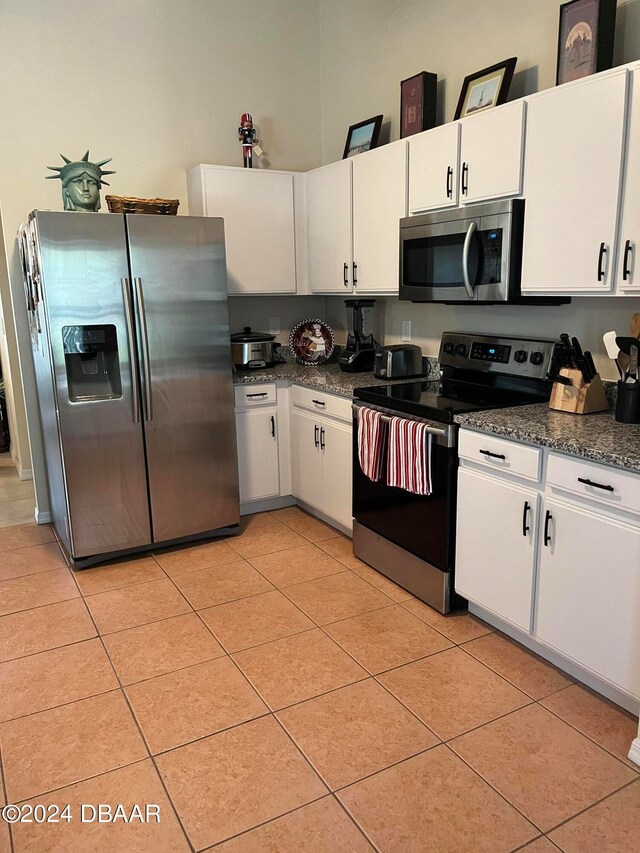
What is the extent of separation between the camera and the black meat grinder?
12.5ft

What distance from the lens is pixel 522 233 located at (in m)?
2.60

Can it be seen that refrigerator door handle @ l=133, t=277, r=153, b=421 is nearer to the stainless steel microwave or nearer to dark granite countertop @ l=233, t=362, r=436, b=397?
dark granite countertop @ l=233, t=362, r=436, b=397

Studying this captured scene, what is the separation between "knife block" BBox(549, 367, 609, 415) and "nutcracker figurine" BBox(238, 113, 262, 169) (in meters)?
2.54

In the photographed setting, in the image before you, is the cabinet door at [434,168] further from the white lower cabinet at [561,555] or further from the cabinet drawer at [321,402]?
the white lower cabinet at [561,555]

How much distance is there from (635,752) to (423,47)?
3.45 m

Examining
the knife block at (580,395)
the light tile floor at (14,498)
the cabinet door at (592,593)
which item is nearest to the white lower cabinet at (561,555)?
the cabinet door at (592,593)

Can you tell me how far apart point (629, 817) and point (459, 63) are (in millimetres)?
3280

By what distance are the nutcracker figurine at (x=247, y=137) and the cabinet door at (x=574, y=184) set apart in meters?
2.06

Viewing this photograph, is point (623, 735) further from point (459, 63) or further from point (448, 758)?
point (459, 63)

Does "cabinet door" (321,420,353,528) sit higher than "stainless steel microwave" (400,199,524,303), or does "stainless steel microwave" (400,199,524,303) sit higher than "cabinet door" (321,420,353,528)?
"stainless steel microwave" (400,199,524,303)

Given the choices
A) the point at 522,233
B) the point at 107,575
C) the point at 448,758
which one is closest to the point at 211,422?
the point at 107,575

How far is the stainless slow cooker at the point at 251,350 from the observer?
3924 mm

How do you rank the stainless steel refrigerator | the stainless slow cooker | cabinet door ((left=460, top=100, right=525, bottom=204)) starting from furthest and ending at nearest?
the stainless slow cooker < the stainless steel refrigerator < cabinet door ((left=460, top=100, right=525, bottom=204))

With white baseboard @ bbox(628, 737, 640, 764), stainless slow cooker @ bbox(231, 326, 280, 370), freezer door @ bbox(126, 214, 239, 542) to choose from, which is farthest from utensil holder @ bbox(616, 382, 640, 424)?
stainless slow cooker @ bbox(231, 326, 280, 370)
